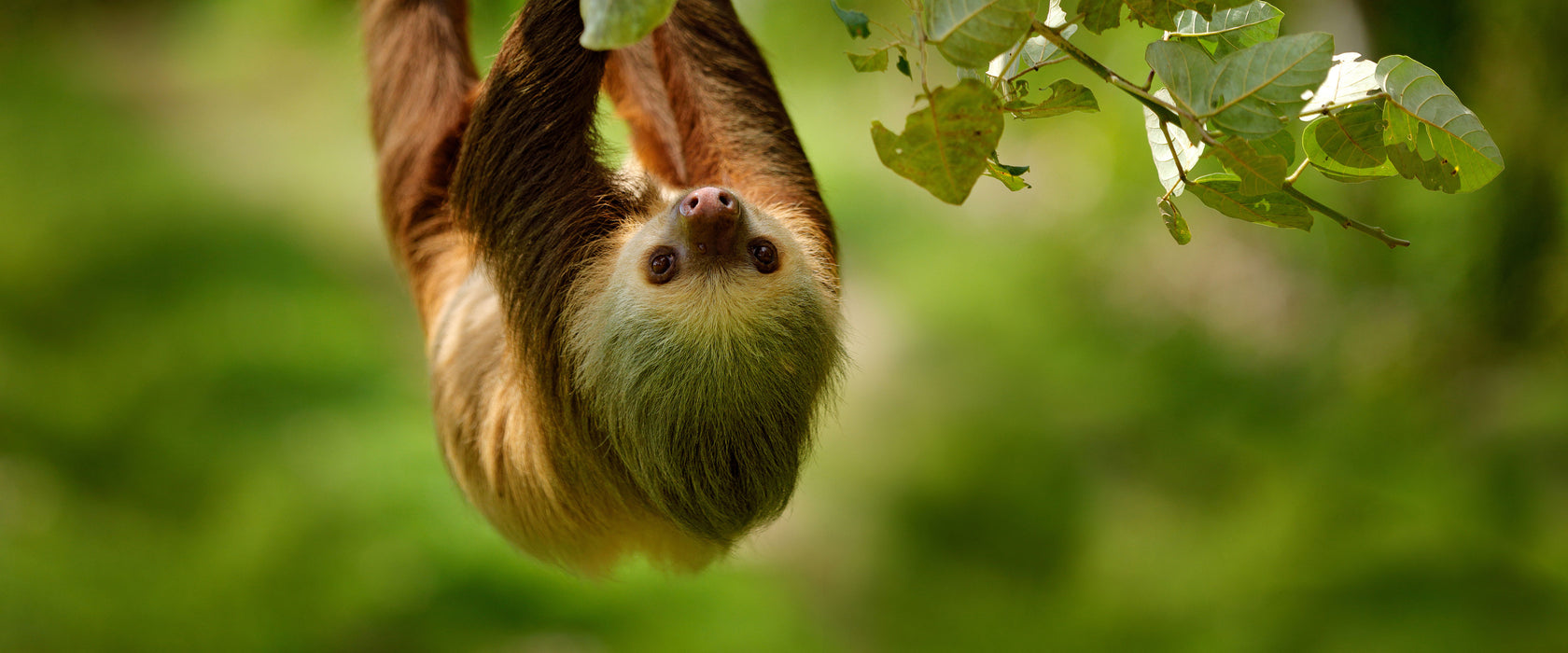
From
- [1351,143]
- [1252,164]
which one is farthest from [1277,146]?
[1252,164]

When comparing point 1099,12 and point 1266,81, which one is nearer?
point 1266,81

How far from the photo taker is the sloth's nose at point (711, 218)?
2.59 meters

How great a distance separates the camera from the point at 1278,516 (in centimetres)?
680

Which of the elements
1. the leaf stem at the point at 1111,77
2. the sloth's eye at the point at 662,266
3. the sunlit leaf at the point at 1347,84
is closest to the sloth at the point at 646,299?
the sloth's eye at the point at 662,266

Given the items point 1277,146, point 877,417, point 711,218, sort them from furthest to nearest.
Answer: point 877,417 < point 711,218 < point 1277,146

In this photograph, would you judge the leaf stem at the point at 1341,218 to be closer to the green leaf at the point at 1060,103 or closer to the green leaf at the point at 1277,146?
the green leaf at the point at 1277,146

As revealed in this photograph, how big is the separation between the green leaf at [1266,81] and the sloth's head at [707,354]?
1242 mm

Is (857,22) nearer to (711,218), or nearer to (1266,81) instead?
(1266,81)

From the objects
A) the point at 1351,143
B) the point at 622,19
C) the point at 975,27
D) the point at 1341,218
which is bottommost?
the point at 1341,218

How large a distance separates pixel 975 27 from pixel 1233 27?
723mm

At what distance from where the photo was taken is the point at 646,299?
105 inches

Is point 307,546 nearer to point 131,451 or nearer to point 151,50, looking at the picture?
point 131,451

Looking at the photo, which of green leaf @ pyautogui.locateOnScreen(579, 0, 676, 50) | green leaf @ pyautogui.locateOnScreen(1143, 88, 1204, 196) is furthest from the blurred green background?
green leaf @ pyautogui.locateOnScreen(579, 0, 676, 50)

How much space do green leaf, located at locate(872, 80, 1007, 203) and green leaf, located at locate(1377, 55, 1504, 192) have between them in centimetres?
71
